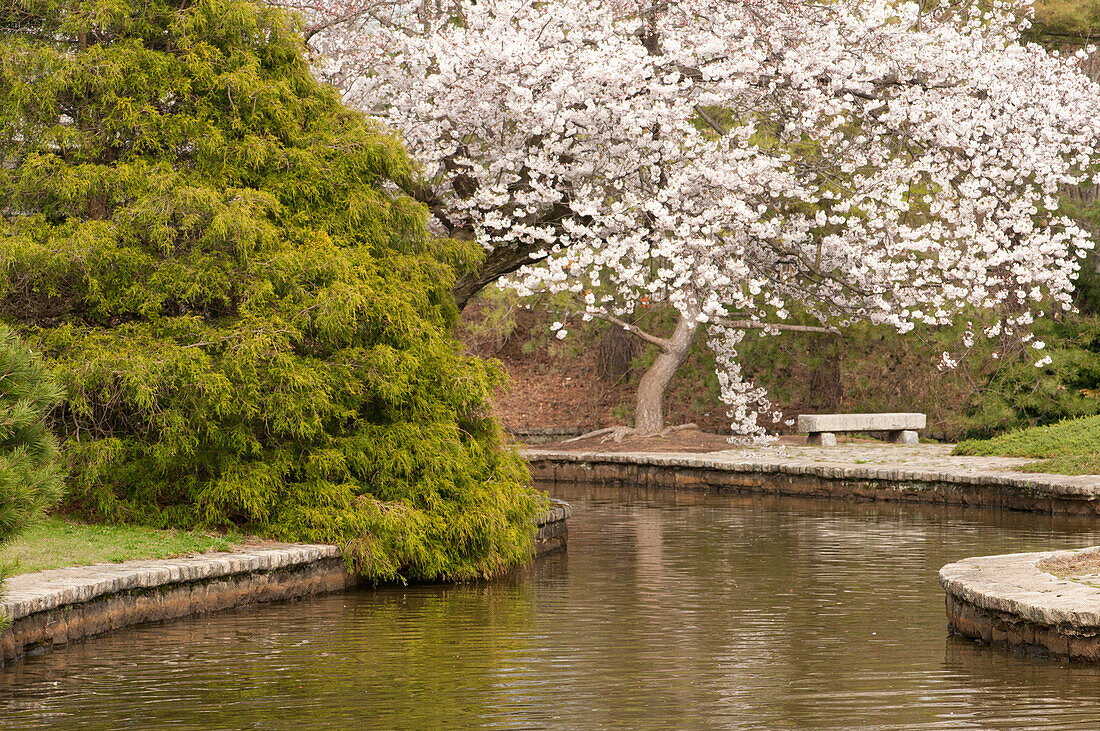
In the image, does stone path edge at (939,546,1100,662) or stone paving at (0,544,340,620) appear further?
stone paving at (0,544,340,620)

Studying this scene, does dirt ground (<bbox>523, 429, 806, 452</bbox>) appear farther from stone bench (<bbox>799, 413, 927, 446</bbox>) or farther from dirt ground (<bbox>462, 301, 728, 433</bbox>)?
dirt ground (<bbox>462, 301, 728, 433</bbox>)

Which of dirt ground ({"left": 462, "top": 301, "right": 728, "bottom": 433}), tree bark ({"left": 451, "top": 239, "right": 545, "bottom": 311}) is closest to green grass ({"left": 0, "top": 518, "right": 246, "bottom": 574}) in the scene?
tree bark ({"left": 451, "top": 239, "right": 545, "bottom": 311})

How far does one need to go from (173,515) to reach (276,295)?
2242 mm

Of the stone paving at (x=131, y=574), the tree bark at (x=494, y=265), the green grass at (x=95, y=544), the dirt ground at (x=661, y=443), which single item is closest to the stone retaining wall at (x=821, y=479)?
the dirt ground at (x=661, y=443)

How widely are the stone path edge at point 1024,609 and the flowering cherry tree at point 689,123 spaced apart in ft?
18.4

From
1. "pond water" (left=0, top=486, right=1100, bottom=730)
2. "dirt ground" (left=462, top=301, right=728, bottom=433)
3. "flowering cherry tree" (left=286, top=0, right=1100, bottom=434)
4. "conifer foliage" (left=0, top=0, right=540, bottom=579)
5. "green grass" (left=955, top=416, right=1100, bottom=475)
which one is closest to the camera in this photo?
"pond water" (left=0, top=486, right=1100, bottom=730)

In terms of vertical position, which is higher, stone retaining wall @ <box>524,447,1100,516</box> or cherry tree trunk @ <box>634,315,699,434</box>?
cherry tree trunk @ <box>634,315,699,434</box>

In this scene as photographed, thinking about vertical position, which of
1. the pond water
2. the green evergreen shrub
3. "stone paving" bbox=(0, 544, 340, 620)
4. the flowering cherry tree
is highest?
the flowering cherry tree

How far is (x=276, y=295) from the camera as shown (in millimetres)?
12008

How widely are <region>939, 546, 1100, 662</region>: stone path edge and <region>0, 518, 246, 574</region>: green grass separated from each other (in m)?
6.09

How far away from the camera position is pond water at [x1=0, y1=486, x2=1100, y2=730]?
23.1ft

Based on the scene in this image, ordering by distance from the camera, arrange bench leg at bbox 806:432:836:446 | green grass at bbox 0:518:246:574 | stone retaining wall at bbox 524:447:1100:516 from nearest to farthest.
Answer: green grass at bbox 0:518:246:574
stone retaining wall at bbox 524:447:1100:516
bench leg at bbox 806:432:836:446

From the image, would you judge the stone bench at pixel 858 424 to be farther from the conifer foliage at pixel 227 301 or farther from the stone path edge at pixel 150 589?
the stone path edge at pixel 150 589

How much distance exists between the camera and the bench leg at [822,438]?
82.3ft
